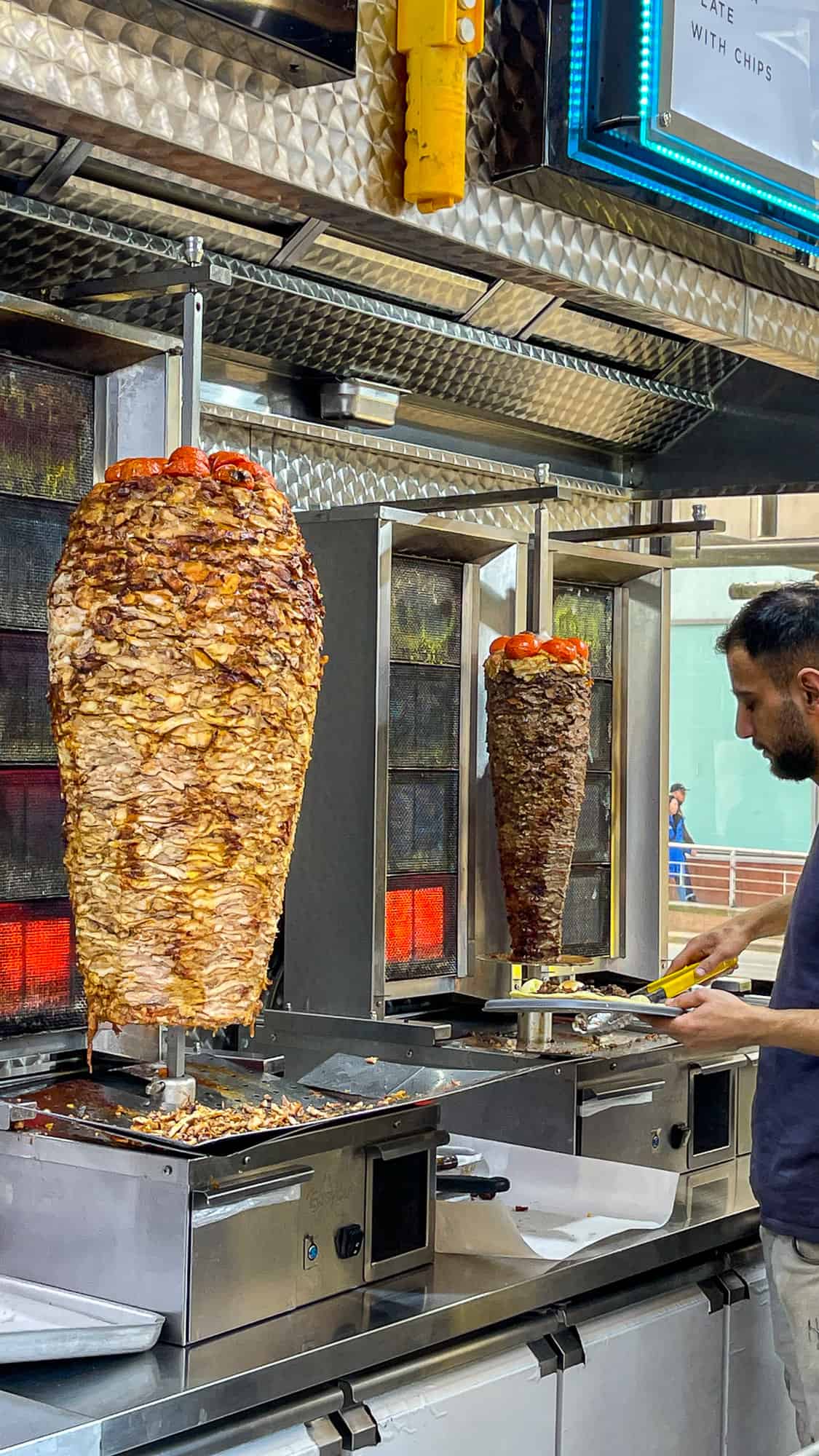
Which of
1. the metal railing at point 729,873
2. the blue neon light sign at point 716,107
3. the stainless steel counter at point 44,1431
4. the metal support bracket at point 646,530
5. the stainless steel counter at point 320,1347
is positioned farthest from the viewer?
the metal railing at point 729,873

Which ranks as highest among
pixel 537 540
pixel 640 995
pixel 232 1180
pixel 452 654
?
pixel 537 540

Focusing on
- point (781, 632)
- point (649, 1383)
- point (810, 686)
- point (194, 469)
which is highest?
point (194, 469)

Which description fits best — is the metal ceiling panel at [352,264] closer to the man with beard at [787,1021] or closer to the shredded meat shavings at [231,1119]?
the man with beard at [787,1021]

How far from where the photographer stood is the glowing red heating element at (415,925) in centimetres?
336

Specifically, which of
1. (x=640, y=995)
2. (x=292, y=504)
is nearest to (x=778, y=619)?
(x=640, y=995)

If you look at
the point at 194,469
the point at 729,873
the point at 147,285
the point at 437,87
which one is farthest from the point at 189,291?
the point at 729,873

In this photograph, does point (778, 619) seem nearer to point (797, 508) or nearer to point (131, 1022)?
point (131, 1022)

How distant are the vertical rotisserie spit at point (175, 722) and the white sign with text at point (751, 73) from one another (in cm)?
146

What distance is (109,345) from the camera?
2539mm

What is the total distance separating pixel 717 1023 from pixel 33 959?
3.58 ft

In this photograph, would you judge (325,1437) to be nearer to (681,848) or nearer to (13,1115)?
(13,1115)

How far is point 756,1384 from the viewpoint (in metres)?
3.17

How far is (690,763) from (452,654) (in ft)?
24.8

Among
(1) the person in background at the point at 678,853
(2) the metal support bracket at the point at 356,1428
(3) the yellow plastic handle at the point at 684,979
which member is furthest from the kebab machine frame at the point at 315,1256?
(1) the person in background at the point at 678,853
